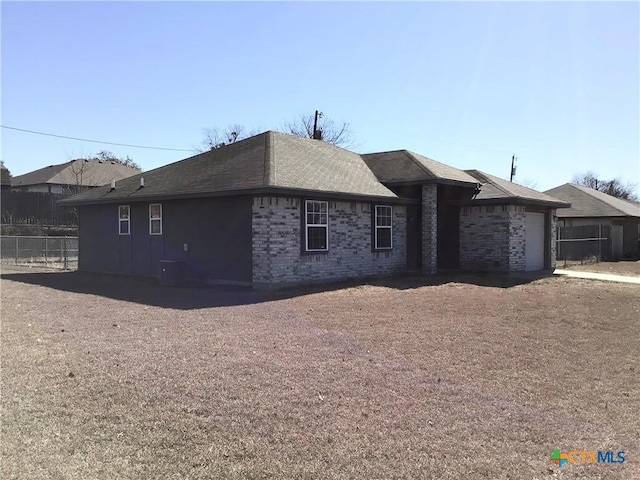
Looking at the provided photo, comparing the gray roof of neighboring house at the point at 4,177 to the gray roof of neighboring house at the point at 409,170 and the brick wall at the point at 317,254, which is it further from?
the brick wall at the point at 317,254

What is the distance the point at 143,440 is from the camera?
14.4 ft

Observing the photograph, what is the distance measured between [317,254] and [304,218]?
1137mm

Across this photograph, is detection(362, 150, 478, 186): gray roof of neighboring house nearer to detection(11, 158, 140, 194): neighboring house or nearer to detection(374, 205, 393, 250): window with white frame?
detection(374, 205, 393, 250): window with white frame

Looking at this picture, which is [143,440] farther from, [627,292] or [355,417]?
[627,292]

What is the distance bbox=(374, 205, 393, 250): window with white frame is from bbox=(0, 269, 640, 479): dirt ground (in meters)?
6.96

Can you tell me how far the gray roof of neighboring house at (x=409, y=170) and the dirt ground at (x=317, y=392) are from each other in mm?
8308

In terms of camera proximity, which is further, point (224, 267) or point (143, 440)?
point (224, 267)

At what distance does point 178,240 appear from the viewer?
55.2 feet

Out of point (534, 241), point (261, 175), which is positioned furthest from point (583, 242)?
point (261, 175)

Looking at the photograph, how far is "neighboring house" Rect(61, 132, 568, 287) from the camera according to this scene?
1488 centimetres

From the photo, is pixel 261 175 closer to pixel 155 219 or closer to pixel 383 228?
pixel 155 219

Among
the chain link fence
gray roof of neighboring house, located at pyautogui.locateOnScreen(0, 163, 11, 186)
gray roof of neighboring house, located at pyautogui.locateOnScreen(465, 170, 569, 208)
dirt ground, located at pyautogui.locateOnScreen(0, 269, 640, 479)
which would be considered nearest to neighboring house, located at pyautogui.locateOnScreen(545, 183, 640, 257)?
gray roof of neighboring house, located at pyautogui.locateOnScreen(465, 170, 569, 208)

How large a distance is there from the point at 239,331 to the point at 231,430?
4.32 m

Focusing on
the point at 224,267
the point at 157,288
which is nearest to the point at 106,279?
the point at 157,288
